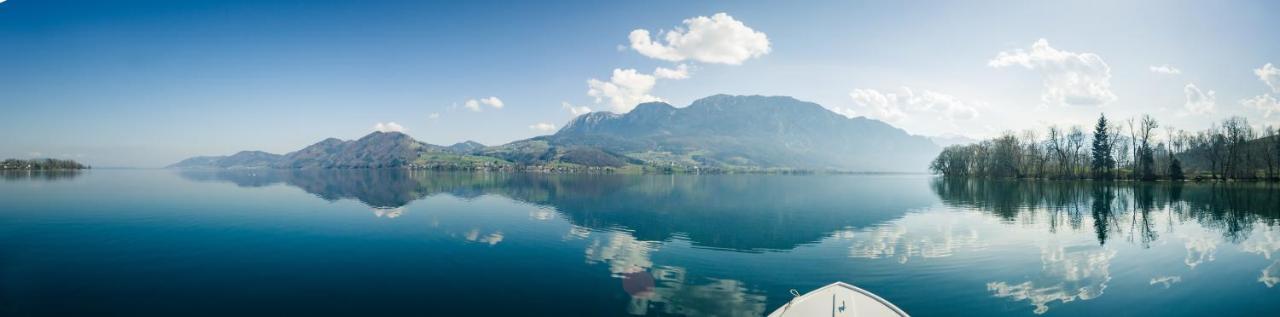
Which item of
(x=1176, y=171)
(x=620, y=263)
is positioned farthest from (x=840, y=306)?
(x=1176, y=171)

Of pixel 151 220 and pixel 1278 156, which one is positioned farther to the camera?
pixel 1278 156

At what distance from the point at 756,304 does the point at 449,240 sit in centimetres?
2293

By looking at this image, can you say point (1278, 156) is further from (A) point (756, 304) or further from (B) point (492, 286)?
(B) point (492, 286)

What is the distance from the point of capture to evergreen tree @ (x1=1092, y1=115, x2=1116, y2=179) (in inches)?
4683

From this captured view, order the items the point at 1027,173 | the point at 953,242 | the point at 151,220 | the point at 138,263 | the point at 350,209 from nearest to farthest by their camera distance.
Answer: the point at 138,263, the point at 953,242, the point at 151,220, the point at 350,209, the point at 1027,173

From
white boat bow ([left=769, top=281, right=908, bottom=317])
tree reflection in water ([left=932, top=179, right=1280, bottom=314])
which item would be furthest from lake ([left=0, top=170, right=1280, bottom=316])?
white boat bow ([left=769, top=281, right=908, bottom=317])

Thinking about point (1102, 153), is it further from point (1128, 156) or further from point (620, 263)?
point (620, 263)

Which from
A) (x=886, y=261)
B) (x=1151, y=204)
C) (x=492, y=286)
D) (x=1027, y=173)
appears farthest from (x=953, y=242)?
(x=1027, y=173)

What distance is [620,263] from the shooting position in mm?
25656

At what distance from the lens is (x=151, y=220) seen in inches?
1654

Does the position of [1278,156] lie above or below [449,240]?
above

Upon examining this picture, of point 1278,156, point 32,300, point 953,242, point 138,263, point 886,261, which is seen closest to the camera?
point 32,300

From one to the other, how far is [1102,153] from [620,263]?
150 meters

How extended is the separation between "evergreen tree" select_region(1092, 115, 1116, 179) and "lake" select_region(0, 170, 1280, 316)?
91.8m
